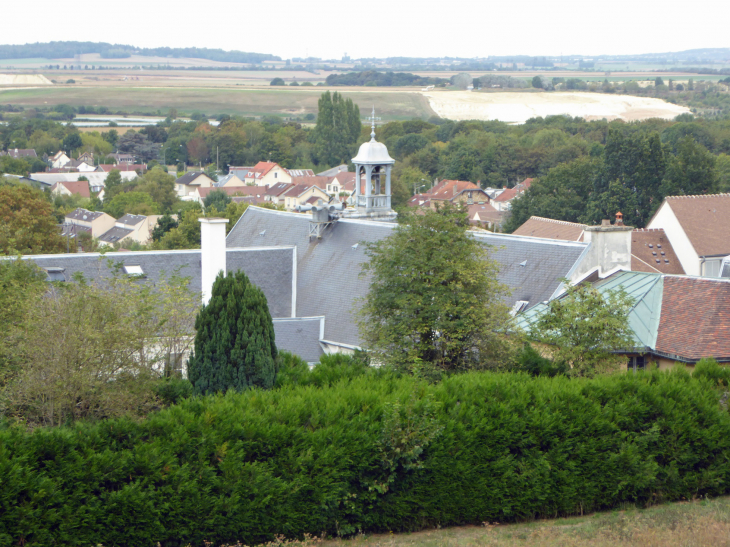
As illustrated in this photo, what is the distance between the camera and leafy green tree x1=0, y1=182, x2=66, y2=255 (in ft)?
146

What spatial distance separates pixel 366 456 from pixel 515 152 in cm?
12522

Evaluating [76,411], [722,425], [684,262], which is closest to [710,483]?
[722,425]

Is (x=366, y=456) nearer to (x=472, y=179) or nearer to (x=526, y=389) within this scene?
(x=526, y=389)

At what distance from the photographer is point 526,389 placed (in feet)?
53.3

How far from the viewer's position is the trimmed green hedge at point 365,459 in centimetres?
1313

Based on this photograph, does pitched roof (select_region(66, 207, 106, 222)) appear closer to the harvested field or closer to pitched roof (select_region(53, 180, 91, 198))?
pitched roof (select_region(53, 180, 91, 198))

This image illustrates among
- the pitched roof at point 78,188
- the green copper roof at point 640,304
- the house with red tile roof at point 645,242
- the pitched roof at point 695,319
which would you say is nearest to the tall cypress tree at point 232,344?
the green copper roof at point 640,304

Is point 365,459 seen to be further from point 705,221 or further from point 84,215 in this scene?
point 84,215

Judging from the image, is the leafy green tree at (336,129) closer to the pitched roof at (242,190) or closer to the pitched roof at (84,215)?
the pitched roof at (242,190)

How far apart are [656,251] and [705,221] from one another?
15.9 ft

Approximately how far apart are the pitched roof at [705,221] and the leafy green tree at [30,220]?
3873 cm

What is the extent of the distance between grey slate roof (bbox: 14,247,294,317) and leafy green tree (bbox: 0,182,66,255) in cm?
1293

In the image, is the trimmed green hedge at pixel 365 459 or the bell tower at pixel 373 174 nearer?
the trimmed green hedge at pixel 365 459

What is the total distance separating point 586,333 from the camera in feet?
66.1
